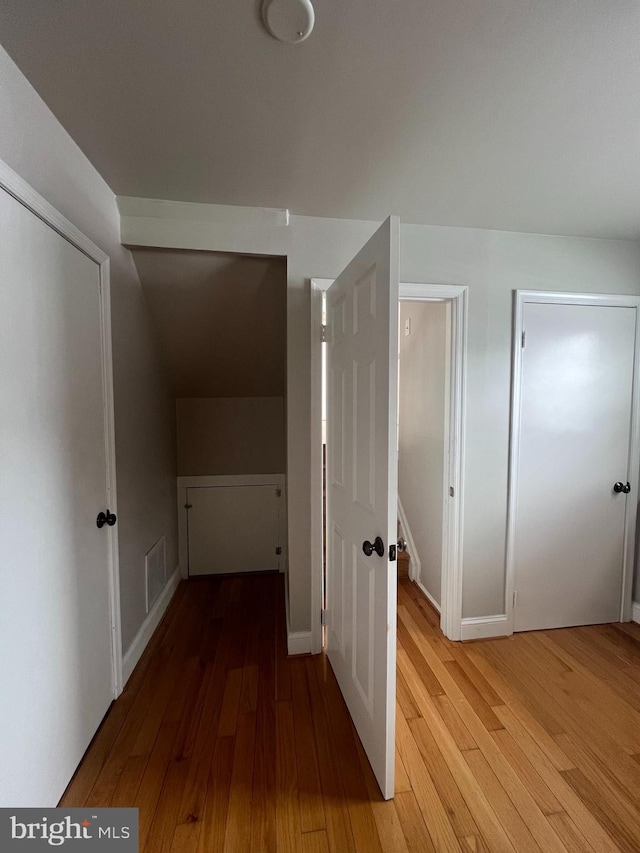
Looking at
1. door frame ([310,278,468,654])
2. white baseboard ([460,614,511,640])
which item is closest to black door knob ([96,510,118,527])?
door frame ([310,278,468,654])

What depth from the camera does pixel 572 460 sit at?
6.98 ft

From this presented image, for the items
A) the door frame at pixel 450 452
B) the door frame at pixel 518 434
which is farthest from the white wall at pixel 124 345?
the door frame at pixel 518 434

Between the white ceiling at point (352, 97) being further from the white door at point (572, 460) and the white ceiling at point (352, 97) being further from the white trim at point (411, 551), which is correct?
the white trim at point (411, 551)

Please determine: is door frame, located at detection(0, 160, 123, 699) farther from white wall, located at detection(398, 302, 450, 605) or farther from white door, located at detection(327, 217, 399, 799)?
white wall, located at detection(398, 302, 450, 605)

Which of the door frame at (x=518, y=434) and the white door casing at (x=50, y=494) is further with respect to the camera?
the door frame at (x=518, y=434)

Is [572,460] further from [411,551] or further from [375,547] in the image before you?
[375,547]

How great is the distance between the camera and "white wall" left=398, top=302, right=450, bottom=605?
89.0 inches

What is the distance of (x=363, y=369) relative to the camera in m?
1.34

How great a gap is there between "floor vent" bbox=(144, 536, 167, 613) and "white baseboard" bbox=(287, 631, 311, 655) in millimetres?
→ 879

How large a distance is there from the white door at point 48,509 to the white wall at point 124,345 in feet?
0.53

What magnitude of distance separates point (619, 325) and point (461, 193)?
1.34m

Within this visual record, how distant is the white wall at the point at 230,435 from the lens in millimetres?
2822

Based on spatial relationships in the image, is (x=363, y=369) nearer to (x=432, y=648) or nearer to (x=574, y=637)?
(x=432, y=648)

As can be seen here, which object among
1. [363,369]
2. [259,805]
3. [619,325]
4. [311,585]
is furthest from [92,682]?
[619,325]
